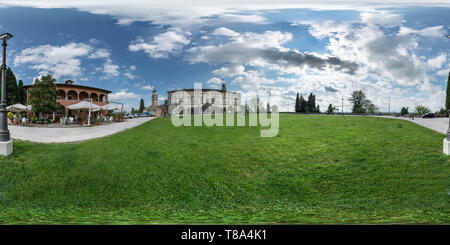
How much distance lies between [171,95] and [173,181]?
4.86 m

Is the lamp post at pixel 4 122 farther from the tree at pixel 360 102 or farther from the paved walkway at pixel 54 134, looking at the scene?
the tree at pixel 360 102

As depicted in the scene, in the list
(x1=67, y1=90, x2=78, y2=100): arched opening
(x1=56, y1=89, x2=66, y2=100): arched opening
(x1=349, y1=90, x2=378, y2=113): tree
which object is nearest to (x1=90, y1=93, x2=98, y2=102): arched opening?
(x1=67, y1=90, x2=78, y2=100): arched opening

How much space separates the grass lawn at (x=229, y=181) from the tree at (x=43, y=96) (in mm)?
2139

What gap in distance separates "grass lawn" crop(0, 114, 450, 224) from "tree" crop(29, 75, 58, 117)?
7.02ft

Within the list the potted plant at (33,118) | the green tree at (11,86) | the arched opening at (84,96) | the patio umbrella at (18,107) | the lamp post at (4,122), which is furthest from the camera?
the potted plant at (33,118)

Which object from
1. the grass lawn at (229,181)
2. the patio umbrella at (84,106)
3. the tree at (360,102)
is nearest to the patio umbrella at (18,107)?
the patio umbrella at (84,106)

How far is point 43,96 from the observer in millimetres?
9328

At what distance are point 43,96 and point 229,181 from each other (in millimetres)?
9249

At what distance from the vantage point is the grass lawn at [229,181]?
4225 millimetres

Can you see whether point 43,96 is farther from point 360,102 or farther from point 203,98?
point 360,102

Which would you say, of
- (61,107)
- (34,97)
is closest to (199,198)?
(61,107)

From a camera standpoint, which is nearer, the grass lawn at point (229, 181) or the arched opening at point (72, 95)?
the grass lawn at point (229, 181)

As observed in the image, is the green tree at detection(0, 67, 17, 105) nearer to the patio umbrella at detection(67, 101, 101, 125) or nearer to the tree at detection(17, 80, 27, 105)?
the tree at detection(17, 80, 27, 105)

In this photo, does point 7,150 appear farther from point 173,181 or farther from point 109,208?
point 173,181
